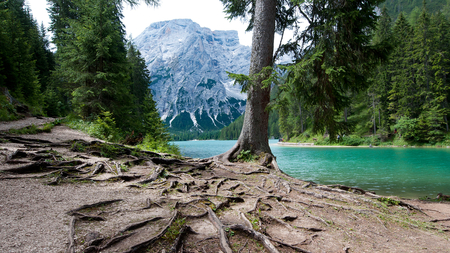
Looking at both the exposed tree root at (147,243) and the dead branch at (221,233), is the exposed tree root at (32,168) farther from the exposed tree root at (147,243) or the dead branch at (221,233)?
the dead branch at (221,233)

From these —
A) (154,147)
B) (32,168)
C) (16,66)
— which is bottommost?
(154,147)

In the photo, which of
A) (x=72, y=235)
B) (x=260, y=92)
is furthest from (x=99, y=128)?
(x=72, y=235)

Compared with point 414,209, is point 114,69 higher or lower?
higher

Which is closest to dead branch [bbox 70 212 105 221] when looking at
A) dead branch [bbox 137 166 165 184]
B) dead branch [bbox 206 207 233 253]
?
dead branch [bbox 206 207 233 253]

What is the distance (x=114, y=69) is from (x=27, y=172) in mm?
10758

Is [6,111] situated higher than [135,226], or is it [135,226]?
[6,111]

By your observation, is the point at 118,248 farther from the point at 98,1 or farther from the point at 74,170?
the point at 98,1

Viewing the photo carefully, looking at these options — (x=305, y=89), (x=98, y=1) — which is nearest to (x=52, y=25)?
(x=98, y=1)

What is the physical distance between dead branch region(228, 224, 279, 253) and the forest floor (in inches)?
0.5

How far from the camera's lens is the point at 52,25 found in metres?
28.1

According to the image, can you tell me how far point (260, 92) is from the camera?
8.31 metres

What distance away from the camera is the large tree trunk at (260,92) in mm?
8398

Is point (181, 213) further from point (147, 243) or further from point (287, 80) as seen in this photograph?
point (287, 80)

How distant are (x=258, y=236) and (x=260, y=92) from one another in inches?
242
